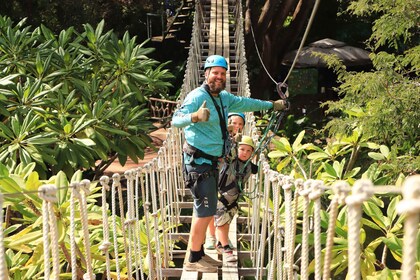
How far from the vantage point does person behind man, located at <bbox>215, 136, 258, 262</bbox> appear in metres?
3.14

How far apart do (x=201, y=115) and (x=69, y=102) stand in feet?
9.44

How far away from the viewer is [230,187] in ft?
10.6

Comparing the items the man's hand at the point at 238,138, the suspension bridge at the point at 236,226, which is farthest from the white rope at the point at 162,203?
the man's hand at the point at 238,138

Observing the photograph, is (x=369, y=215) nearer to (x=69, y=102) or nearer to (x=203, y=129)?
(x=203, y=129)

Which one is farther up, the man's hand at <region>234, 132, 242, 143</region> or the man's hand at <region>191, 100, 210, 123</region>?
the man's hand at <region>191, 100, 210, 123</region>

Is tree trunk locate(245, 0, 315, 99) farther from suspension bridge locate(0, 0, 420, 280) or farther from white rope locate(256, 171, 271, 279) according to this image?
white rope locate(256, 171, 271, 279)

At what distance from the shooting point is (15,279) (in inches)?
112

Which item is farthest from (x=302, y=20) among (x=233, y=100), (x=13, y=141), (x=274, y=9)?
(x=233, y=100)

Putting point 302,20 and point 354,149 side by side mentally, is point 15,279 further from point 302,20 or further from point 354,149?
point 302,20

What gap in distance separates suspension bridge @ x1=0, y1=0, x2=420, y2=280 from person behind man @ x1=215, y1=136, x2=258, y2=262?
0.08 m

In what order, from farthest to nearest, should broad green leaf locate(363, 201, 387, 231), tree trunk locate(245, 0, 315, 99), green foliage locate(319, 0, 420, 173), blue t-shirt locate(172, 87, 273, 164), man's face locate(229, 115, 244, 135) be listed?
tree trunk locate(245, 0, 315, 99) → green foliage locate(319, 0, 420, 173) → man's face locate(229, 115, 244, 135) → blue t-shirt locate(172, 87, 273, 164) → broad green leaf locate(363, 201, 387, 231)

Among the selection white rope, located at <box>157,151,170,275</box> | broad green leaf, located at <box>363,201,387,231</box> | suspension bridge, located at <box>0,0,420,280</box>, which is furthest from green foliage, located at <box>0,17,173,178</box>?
broad green leaf, located at <box>363,201,387,231</box>

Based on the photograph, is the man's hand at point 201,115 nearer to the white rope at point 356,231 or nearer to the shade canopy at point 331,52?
the white rope at point 356,231

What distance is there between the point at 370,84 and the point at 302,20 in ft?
17.1
